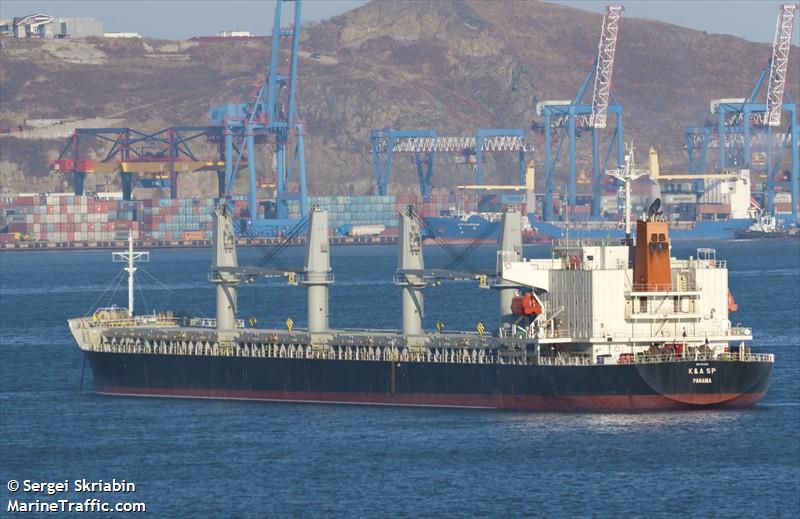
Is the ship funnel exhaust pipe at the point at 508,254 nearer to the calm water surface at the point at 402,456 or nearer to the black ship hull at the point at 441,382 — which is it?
the black ship hull at the point at 441,382

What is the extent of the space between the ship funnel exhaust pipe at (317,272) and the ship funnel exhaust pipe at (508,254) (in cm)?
789

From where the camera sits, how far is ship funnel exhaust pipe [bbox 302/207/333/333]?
3278 inches

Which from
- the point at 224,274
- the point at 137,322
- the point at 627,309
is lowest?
the point at 137,322

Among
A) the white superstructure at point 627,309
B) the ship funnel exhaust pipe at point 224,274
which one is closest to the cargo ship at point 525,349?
the white superstructure at point 627,309

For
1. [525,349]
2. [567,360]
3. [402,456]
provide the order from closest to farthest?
[402,456] → [567,360] → [525,349]

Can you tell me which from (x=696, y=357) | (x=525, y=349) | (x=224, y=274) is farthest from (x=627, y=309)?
(x=224, y=274)

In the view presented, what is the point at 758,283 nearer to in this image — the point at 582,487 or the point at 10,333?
the point at 10,333

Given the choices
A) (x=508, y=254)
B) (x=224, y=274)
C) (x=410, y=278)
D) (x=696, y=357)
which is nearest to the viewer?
(x=696, y=357)

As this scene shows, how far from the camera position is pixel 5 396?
85.1 meters

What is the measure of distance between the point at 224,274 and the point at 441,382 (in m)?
14.6

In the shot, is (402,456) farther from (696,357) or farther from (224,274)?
(224,274)

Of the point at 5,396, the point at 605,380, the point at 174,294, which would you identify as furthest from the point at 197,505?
the point at 174,294

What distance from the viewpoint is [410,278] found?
266 feet

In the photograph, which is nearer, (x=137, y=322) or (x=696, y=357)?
(x=696, y=357)
